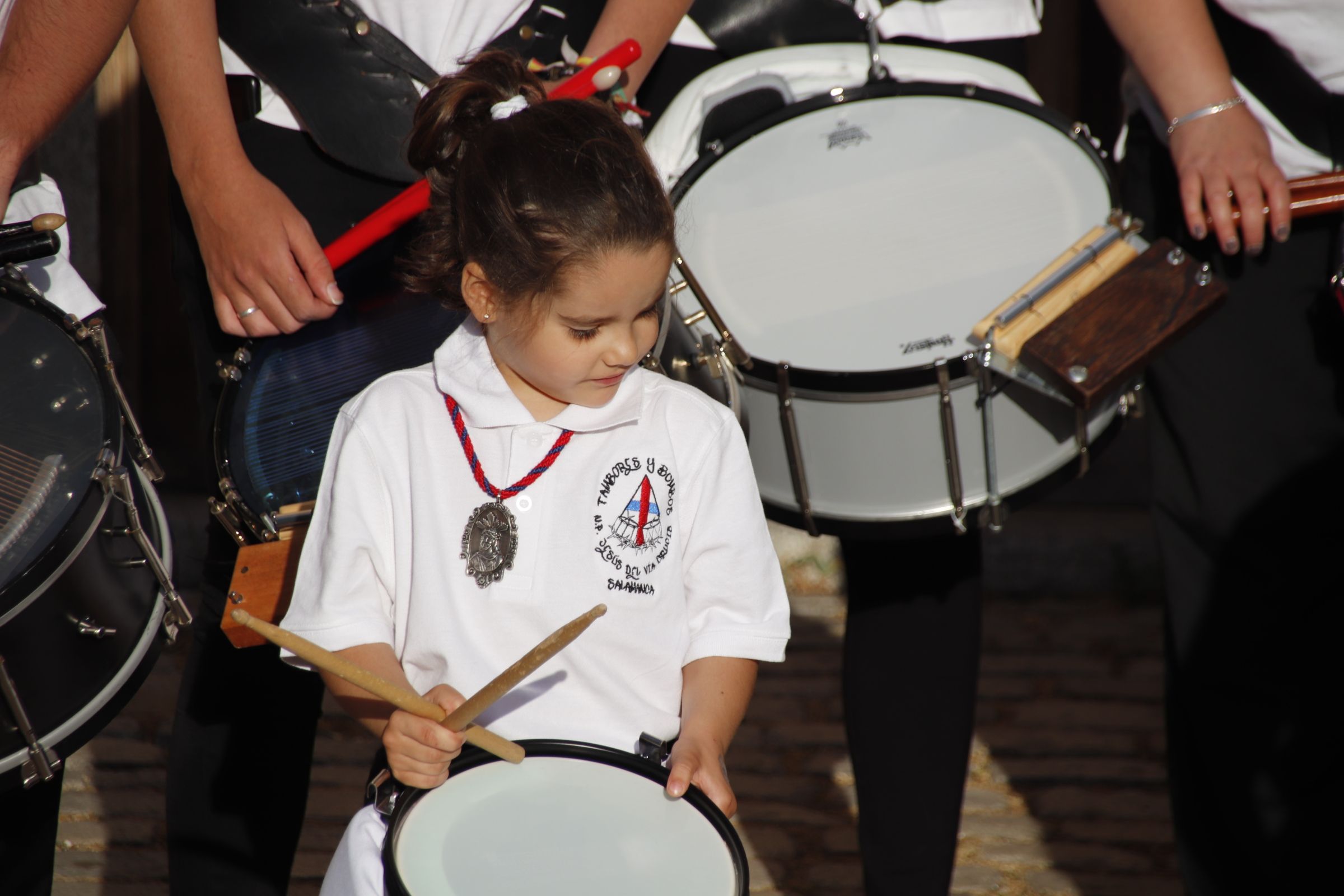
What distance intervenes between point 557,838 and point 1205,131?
55.9 inches

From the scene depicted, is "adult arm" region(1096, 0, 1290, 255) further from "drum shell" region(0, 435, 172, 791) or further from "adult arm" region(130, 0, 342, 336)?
"drum shell" region(0, 435, 172, 791)

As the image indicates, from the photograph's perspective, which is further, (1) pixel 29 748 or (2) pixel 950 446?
(2) pixel 950 446

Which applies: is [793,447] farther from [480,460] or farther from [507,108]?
[507,108]

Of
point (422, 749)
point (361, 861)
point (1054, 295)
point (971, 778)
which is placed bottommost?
point (971, 778)

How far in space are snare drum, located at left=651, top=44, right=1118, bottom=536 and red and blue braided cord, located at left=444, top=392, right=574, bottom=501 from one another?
0.29 meters

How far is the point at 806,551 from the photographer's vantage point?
408cm

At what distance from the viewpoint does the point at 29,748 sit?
164 centimetres

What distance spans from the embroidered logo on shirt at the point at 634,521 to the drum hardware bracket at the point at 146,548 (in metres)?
0.58

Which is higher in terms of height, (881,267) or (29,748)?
(881,267)

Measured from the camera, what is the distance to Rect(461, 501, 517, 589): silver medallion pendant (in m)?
1.64

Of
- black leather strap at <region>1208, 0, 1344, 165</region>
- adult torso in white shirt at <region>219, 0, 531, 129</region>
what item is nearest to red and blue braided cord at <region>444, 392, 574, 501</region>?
adult torso in white shirt at <region>219, 0, 531, 129</region>

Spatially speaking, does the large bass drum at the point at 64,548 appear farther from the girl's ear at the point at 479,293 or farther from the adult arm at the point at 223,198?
the girl's ear at the point at 479,293

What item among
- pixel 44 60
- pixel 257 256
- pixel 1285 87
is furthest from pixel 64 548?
pixel 1285 87

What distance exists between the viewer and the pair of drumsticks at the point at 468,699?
1.35 m
